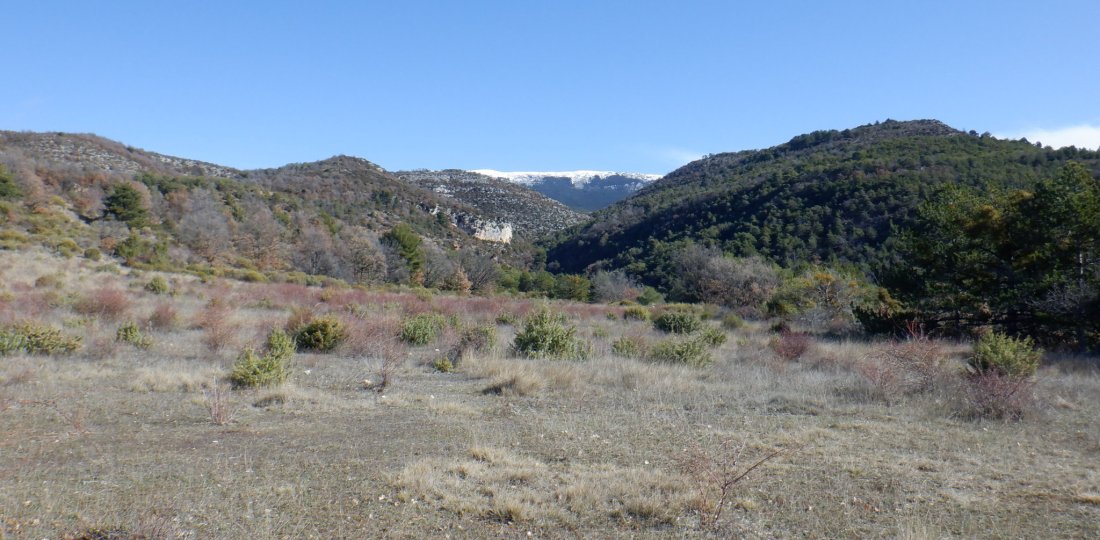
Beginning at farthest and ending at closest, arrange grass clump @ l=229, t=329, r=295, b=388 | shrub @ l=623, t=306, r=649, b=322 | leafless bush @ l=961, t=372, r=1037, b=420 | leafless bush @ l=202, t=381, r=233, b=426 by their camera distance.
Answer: shrub @ l=623, t=306, r=649, b=322, grass clump @ l=229, t=329, r=295, b=388, leafless bush @ l=961, t=372, r=1037, b=420, leafless bush @ l=202, t=381, r=233, b=426

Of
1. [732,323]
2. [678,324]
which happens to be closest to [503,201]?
[732,323]

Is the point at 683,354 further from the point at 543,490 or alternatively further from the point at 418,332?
the point at 543,490

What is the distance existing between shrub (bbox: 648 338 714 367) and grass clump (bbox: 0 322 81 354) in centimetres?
913

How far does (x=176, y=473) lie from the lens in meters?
4.37

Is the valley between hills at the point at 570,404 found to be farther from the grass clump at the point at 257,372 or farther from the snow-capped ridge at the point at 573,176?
the snow-capped ridge at the point at 573,176

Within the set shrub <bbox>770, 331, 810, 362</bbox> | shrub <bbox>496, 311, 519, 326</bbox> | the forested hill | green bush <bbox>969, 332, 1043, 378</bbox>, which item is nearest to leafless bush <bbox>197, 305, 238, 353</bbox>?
shrub <bbox>496, 311, 519, 326</bbox>

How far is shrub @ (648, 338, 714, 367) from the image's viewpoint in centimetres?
1073

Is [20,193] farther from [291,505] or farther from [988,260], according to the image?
[988,260]

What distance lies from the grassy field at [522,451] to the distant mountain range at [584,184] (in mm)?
109074

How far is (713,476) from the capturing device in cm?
435

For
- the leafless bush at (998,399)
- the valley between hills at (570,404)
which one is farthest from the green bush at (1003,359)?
the leafless bush at (998,399)

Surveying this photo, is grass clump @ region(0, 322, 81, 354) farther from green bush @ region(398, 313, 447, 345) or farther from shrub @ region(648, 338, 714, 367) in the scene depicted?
shrub @ region(648, 338, 714, 367)

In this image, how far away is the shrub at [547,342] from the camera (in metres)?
11.1

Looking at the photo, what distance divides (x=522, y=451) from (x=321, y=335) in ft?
22.5
